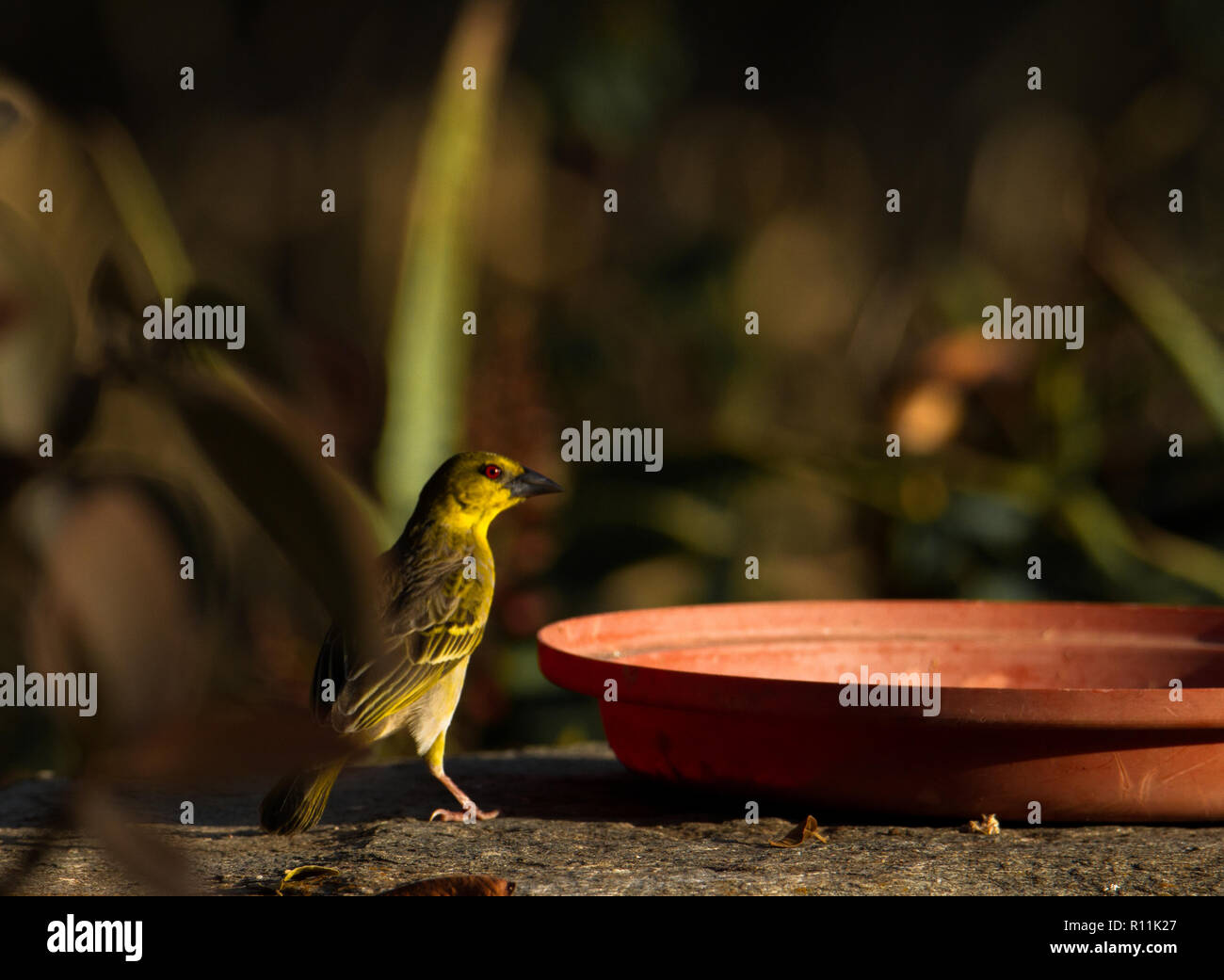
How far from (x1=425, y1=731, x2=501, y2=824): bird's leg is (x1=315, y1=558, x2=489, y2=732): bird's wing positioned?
143 mm

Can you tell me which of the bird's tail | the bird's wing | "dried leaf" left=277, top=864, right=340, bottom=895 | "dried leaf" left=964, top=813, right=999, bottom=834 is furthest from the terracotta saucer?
"dried leaf" left=277, top=864, right=340, bottom=895

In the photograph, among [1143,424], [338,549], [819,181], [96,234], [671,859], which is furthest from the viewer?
[819,181]

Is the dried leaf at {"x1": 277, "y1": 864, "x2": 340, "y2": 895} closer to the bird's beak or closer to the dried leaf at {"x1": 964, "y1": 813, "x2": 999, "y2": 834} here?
the dried leaf at {"x1": 964, "y1": 813, "x2": 999, "y2": 834}

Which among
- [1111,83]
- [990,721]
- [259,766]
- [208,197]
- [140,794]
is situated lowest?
[140,794]

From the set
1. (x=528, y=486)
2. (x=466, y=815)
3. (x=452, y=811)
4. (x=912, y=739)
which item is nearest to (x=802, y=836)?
(x=912, y=739)

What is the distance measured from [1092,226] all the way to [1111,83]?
6.87 feet

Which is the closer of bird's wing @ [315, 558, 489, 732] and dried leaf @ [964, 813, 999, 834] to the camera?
dried leaf @ [964, 813, 999, 834]

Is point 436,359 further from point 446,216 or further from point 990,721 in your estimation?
point 990,721

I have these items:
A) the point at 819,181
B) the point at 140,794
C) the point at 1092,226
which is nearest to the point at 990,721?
the point at 140,794

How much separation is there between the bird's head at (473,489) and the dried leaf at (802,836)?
0.77 metres

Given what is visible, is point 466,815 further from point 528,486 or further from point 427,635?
point 528,486

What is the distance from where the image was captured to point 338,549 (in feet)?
1.34

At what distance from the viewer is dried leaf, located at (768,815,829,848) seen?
181cm

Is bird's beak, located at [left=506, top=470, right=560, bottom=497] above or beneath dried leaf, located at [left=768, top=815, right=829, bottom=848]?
above
